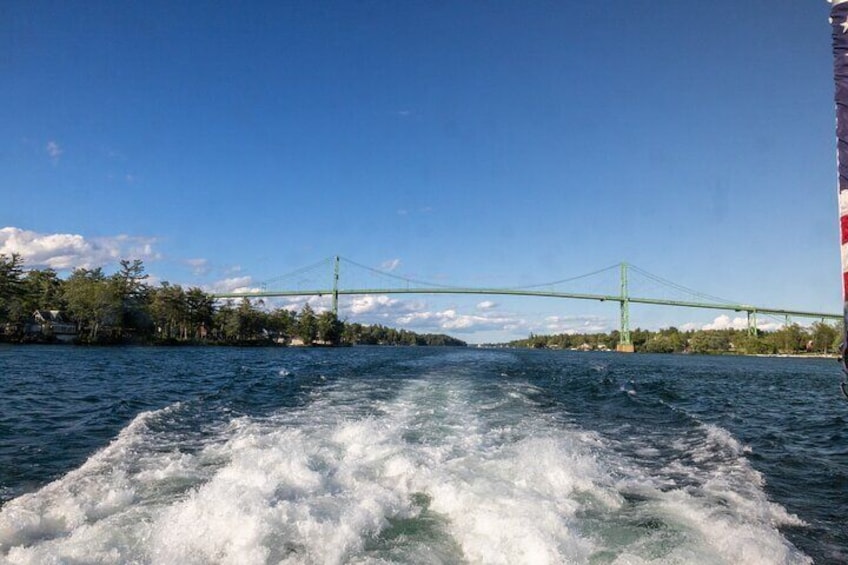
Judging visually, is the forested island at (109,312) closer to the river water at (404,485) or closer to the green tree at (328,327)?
the green tree at (328,327)

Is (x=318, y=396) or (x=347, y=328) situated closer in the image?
(x=318, y=396)

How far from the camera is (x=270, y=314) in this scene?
321 ft

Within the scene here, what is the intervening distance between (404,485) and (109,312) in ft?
187

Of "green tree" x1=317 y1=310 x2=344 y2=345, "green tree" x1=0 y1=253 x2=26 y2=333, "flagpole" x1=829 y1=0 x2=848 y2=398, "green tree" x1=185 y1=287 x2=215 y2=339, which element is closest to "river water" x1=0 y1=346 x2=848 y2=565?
"flagpole" x1=829 y1=0 x2=848 y2=398

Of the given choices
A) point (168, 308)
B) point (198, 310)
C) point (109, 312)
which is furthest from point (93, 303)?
point (198, 310)

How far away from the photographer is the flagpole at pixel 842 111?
2770mm

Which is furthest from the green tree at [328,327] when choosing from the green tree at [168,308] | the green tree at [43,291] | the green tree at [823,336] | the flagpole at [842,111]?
the flagpole at [842,111]

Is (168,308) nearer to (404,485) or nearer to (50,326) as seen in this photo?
(50,326)

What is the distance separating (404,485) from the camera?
5258 mm

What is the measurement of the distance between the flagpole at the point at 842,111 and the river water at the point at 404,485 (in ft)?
7.84

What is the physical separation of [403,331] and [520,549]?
18919cm

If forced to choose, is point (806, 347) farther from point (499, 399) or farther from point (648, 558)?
point (648, 558)

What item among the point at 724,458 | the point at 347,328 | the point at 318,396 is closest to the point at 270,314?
the point at 347,328

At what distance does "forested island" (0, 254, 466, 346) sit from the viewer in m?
48.6
